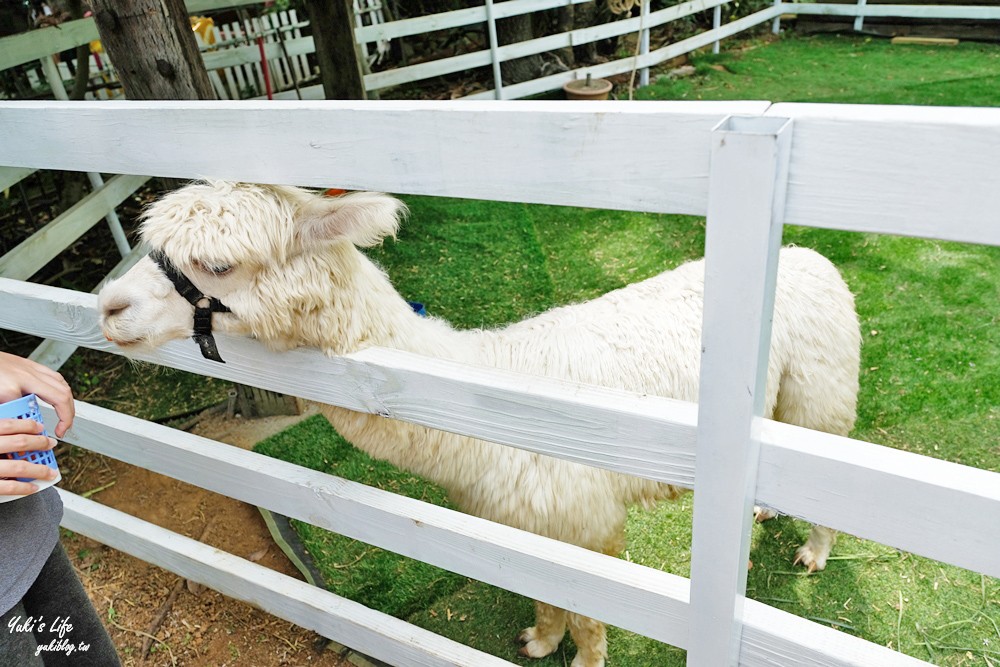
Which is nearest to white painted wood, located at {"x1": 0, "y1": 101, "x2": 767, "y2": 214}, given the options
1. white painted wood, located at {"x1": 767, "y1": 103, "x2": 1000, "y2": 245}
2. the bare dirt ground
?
white painted wood, located at {"x1": 767, "y1": 103, "x2": 1000, "y2": 245}

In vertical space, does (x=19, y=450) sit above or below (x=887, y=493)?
above

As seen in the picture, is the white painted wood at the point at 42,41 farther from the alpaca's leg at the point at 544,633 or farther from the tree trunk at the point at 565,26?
the tree trunk at the point at 565,26

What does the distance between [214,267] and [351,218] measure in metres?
0.36

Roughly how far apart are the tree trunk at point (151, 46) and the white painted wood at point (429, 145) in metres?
1.19

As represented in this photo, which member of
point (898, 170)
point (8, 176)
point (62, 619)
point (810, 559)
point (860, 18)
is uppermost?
point (898, 170)

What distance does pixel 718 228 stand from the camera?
3.24ft

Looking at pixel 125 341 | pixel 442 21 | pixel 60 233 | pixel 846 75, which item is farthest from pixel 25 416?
pixel 846 75

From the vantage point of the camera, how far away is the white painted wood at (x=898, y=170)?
0.83 m

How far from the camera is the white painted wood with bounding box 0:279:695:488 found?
1.28 meters

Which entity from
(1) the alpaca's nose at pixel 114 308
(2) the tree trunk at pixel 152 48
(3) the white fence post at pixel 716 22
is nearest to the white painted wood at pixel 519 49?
(3) the white fence post at pixel 716 22

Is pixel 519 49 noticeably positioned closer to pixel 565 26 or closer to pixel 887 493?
pixel 565 26

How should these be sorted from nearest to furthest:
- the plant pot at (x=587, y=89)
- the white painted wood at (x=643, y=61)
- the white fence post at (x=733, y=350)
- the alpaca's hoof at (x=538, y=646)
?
1. the white fence post at (x=733, y=350)
2. the alpaca's hoof at (x=538, y=646)
3. the plant pot at (x=587, y=89)
4. the white painted wood at (x=643, y=61)

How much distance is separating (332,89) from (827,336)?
393cm

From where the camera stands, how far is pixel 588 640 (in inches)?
92.9
